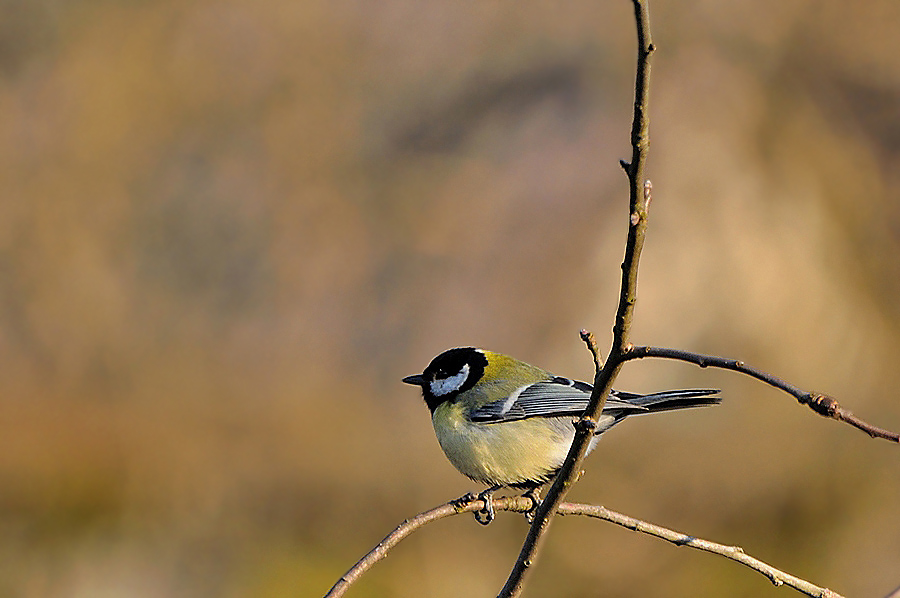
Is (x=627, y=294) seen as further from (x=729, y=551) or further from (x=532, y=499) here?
(x=532, y=499)

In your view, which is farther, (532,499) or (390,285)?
(390,285)

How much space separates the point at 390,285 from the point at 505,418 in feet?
15.9

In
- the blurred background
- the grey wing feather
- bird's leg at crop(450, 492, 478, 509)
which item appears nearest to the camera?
bird's leg at crop(450, 492, 478, 509)

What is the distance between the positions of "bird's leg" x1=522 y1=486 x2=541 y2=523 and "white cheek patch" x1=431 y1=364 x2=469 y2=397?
24.4 inches

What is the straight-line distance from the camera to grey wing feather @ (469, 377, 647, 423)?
140 inches

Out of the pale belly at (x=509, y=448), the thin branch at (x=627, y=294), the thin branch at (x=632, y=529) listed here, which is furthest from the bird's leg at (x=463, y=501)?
the pale belly at (x=509, y=448)

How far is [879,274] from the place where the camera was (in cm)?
779

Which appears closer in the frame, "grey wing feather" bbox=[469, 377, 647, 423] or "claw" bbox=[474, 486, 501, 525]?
"claw" bbox=[474, 486, 501, 525]

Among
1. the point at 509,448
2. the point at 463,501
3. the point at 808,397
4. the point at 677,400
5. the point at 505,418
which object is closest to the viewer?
the point at 808,397

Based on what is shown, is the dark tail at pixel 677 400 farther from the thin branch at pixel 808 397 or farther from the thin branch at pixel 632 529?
the thin branch at pixel 808 397

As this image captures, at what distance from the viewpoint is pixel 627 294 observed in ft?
5.22

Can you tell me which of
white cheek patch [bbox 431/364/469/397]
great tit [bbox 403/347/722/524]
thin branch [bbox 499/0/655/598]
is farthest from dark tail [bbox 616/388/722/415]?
white cheek patch [bbox 431/364/469/397]

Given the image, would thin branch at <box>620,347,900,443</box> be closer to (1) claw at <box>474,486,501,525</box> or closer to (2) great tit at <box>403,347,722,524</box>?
(1) claw at <box>474,486,501,525</box>

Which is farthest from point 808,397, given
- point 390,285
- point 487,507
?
point 390,285
